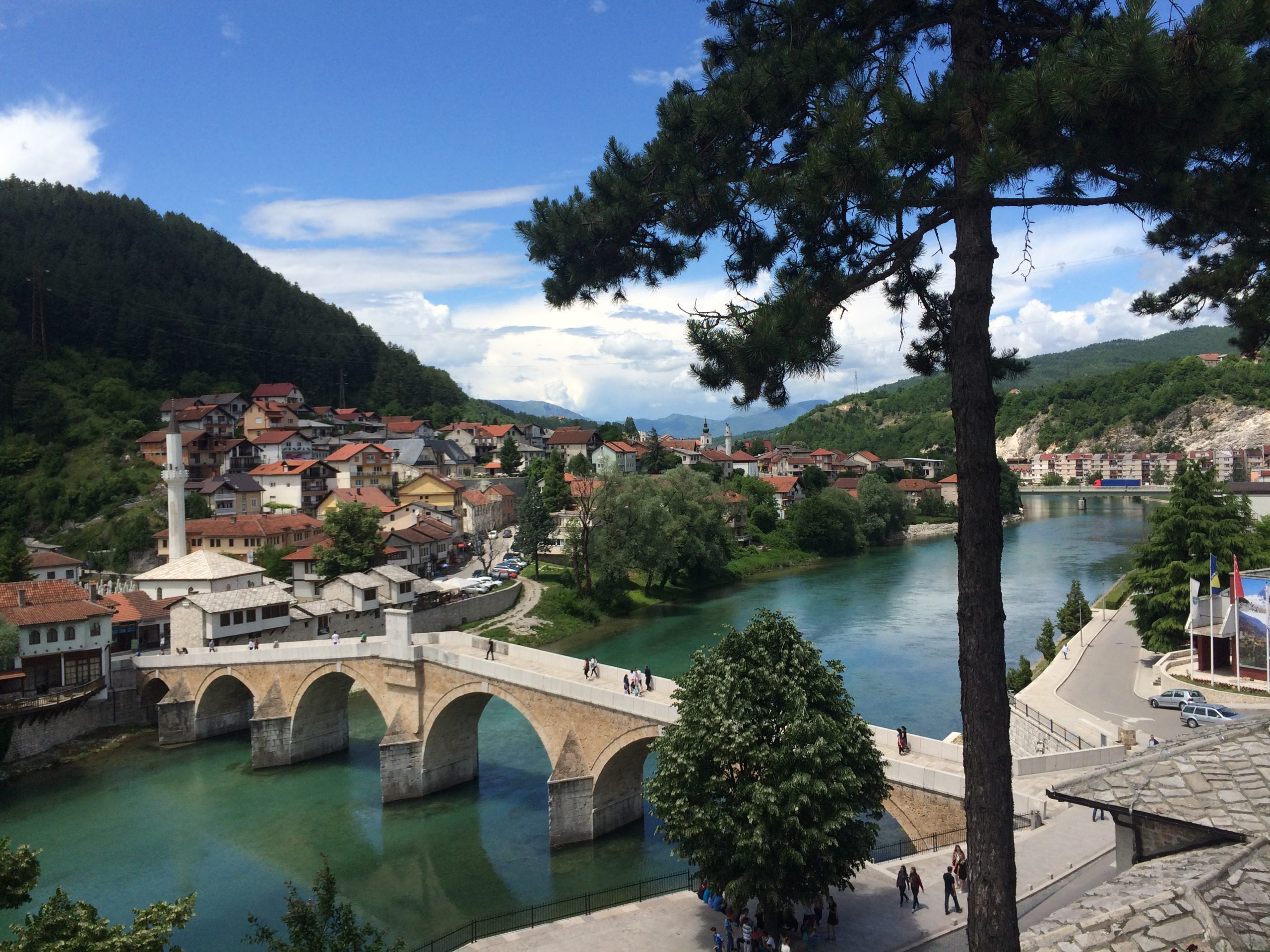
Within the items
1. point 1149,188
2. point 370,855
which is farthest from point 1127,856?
point 370,855

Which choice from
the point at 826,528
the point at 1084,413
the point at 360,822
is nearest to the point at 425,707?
the point at 360,822

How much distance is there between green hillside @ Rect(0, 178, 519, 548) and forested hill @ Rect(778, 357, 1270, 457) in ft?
A: 206

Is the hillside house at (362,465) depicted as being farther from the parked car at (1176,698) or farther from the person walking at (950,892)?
the person walking at (950,892)

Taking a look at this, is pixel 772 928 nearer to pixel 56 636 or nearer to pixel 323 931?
pixel 323 931

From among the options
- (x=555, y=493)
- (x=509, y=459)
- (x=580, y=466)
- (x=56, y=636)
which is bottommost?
(x=56, y=636)

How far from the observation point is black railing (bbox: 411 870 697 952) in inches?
575

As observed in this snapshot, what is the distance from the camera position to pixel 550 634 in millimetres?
36906

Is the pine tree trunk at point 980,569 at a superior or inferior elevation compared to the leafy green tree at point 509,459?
inferior

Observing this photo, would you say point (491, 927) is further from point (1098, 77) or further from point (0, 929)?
point (1098, 77)

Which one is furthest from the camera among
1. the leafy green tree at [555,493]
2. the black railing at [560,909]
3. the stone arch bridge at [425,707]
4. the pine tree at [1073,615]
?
the leafy green tree at [555,493]

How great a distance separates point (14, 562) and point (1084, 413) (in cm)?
13105

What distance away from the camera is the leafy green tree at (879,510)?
61.4 metres

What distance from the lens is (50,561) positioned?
115ft

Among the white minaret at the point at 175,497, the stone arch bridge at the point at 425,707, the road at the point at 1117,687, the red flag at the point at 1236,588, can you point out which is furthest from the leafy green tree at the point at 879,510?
the stone arch bridge at the point at 425,707
